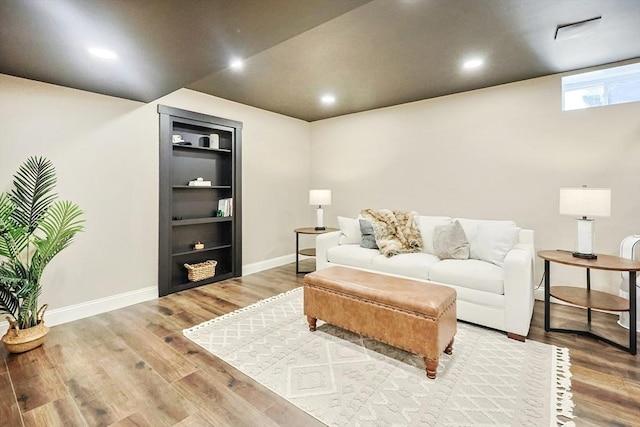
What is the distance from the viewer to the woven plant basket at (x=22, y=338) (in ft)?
7.52

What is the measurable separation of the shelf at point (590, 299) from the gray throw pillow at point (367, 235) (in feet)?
5.96

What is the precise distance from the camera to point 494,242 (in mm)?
2986

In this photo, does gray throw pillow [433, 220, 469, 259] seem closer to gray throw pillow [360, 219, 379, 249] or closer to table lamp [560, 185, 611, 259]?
gray throw pillow [360, 219, 379, 249]

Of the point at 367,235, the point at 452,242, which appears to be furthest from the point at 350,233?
the point at 452,242

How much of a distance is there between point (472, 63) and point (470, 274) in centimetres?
206

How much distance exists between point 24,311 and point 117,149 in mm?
1693

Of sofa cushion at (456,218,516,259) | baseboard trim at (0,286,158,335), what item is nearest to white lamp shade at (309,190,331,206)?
sofa cushion at (456,218,516,259)

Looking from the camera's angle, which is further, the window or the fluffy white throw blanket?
the fluffy white throw blanket

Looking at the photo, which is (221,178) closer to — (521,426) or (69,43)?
(69,43)

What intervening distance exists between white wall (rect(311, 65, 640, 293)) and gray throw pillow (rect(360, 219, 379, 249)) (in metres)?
0.88

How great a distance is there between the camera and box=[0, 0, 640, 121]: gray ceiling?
170 cm

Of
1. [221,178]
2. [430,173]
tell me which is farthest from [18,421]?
[430,173]

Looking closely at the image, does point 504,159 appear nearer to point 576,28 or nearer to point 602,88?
point 602,88

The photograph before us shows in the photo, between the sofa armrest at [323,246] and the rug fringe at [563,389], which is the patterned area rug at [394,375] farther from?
the sofa armrest at [323,246]
